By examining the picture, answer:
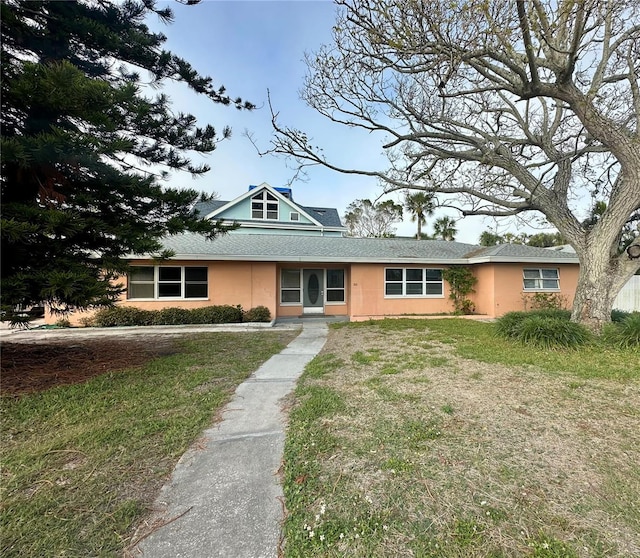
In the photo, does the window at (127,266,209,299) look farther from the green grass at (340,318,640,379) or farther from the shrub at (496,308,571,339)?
the shrub at (496,308,571,339)

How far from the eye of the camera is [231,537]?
1.97m

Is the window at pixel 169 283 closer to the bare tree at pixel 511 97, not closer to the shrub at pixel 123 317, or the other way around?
the shrub at pixel 123 317

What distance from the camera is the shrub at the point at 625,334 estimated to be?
6.83 metres

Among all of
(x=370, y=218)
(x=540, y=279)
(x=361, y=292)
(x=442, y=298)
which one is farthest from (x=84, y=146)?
(x=370, y=218)

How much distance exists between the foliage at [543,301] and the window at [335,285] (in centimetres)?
792

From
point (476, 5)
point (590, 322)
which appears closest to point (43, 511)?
Result: point (476, 5)

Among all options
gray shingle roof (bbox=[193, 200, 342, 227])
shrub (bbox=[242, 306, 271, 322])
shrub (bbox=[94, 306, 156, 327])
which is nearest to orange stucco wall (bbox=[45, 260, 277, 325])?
shrub (bbox=[242, 306, 271, 322])

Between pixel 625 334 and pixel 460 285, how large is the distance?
7.13 meters

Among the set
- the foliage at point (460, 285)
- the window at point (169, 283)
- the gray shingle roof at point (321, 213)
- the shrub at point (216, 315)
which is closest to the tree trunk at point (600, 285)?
the foliage at point (460, 285)

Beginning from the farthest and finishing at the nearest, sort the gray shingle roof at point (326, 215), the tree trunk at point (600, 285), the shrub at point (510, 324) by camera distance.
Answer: the gray shingle roof at point (326, 215) < the shrub at point (510, 324) < the tree trunk at point (600, 285)

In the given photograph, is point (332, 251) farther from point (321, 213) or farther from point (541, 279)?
point (321, 213)

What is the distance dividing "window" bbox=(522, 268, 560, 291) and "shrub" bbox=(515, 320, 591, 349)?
22.5 ft

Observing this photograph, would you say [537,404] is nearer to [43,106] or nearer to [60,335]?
[43,106]

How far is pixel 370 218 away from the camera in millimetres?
38906
